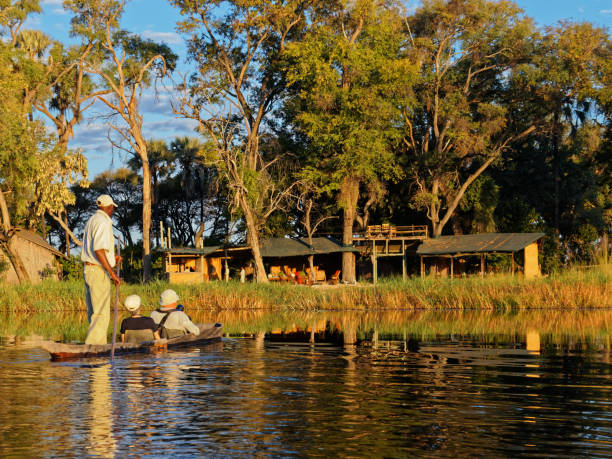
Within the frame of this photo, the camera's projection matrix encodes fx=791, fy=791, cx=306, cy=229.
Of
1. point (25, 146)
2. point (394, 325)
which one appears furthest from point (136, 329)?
point (25, 146)

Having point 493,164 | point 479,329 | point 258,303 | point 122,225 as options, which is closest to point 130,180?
point 122,225

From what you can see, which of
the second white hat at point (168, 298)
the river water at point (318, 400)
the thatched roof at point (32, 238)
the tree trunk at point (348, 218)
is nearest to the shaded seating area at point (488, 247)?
the tree trunk at point (348, 218)

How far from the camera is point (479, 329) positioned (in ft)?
72.1

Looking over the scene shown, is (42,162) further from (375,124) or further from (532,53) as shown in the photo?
(532,53)

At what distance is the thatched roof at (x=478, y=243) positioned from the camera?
163ft

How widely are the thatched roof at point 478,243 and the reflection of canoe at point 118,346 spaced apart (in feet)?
113

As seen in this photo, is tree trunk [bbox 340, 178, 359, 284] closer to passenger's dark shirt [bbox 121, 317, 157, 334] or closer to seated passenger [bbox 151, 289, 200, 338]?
seated passenger [bbox 151, 289, 200, 338]

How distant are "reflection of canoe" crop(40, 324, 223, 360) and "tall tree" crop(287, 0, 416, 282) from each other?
35712mm

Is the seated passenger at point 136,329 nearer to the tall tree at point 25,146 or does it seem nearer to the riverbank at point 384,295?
the riverbank at point 384,295

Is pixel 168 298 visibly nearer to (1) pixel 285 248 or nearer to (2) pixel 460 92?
(1) pixel 285 248

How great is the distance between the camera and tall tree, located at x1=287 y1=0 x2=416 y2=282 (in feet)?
173

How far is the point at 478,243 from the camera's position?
5109 cm

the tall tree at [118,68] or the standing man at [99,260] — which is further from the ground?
the tall tree at [118,68]

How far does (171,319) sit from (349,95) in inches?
1507
